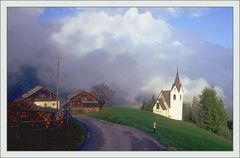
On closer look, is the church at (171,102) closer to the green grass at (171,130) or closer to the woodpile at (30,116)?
the green grass at (171,130)

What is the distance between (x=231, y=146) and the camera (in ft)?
26.3

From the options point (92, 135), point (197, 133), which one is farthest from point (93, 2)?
point (197, 133)

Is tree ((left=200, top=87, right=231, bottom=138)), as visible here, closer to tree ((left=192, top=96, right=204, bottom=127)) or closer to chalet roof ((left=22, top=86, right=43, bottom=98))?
tree ((left=192, top=96, right=204, bottom=127))

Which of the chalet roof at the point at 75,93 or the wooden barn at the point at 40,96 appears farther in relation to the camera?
the chalet roof at the point at 75,93

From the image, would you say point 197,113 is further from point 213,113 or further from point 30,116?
point 30,116

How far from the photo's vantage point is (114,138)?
811cm

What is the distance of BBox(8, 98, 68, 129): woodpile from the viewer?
26.0ft

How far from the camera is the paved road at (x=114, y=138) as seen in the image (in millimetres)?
7957

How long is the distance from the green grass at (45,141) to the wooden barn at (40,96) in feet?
1.58

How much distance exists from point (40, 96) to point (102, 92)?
993mm

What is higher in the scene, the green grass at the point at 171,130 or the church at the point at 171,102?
the church at the point at 171,102

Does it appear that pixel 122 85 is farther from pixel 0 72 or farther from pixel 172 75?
pixel 0 72

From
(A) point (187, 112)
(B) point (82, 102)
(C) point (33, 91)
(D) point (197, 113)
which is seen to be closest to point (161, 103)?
(A) point (187, 112)

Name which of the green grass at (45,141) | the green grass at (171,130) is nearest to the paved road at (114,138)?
the green grass at (171,130)
